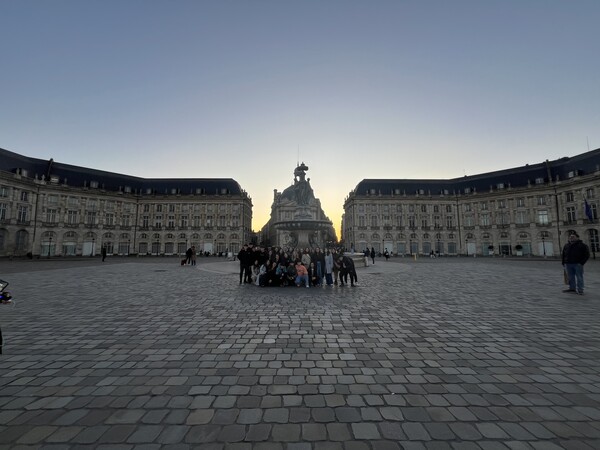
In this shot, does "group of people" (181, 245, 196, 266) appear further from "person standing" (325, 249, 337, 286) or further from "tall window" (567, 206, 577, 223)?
"tall window" (567, 206, 577, 223)

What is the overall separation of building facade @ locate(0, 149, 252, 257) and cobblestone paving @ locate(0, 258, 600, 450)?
184 ft

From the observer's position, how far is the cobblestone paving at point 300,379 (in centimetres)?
260

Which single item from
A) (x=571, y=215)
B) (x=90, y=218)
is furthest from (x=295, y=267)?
(x=90, y=218)

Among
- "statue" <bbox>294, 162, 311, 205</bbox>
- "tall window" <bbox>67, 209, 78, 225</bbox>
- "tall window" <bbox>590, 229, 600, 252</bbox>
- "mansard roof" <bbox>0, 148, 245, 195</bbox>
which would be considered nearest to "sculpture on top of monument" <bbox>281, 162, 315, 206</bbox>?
"statue" <bbox>294, 162, 311, 205</bbox>

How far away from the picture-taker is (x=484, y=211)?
62531 millimetres

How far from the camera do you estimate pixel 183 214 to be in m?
67.5

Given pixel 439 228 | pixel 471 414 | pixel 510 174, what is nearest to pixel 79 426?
pixel 471 414

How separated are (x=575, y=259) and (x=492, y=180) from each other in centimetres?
6538

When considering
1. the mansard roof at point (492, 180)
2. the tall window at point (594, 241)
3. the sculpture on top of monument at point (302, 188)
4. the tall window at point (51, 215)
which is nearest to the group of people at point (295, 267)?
the sculpture on top of monument at point (302, 188)

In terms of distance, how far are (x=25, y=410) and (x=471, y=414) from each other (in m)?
4.71

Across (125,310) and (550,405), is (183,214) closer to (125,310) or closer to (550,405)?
(125,310)

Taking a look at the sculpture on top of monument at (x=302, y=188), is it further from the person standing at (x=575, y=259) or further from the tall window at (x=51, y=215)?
the tall window at (x=51, y=215)

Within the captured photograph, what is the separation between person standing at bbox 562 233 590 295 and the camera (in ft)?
32.9

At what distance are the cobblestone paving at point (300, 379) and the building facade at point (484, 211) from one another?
193 ft
